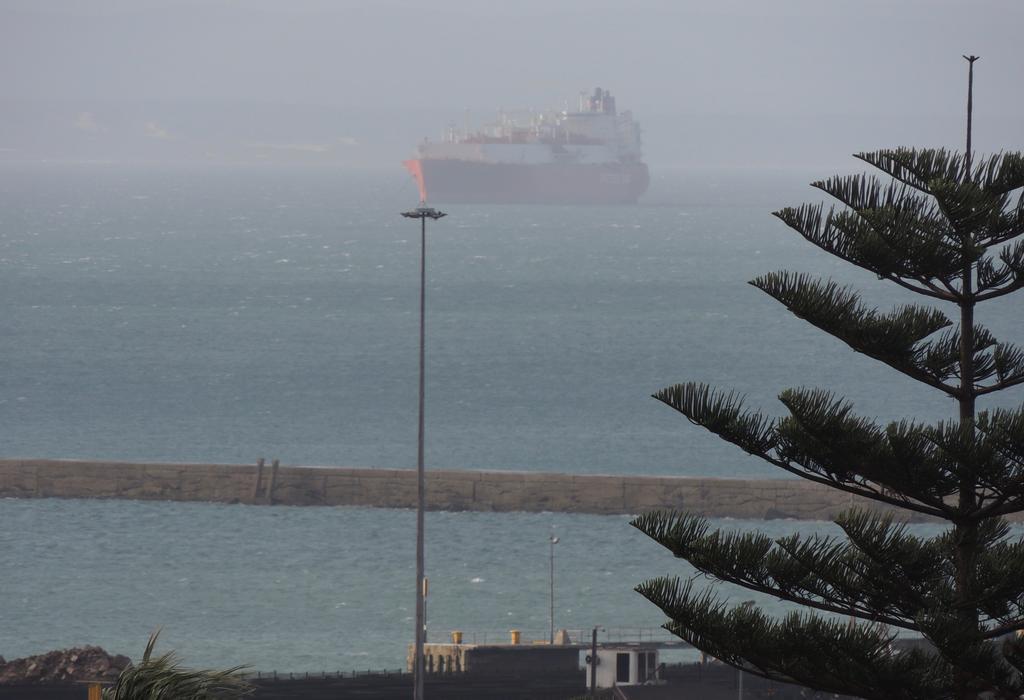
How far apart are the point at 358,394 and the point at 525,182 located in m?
112

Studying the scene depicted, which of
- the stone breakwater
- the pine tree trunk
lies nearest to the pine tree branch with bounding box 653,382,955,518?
the pine tree trunk

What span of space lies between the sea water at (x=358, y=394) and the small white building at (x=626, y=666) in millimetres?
7509

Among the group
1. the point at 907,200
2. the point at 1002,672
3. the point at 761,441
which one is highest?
the point at 907,200

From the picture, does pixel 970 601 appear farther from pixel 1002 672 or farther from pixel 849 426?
pixel 849 426

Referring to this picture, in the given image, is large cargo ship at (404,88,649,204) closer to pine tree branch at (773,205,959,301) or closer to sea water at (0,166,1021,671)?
sea water at (0,166,1021,671)

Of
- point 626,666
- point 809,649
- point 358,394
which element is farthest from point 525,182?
point 809,649

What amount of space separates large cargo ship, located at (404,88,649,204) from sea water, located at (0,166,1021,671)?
1149cm

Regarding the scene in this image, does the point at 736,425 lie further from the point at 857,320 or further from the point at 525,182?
the point at 525,182

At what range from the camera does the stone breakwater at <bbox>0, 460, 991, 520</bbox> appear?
47.2m

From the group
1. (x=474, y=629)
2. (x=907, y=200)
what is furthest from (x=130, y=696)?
(x=474, y=629)

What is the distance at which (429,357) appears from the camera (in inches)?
3401

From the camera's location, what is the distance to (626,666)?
26922 mm

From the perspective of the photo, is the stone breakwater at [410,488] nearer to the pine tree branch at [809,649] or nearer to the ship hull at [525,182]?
the pine tree branch at [809,649]

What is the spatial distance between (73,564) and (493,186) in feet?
468
